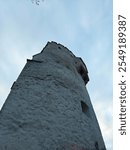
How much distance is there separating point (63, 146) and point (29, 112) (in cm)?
107

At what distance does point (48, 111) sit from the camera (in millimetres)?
6727

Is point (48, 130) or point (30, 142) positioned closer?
point (30, 142)

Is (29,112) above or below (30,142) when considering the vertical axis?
above

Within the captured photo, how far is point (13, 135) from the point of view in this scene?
571 cm

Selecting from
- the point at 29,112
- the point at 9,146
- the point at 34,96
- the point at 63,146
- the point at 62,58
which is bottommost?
the point at 9,146

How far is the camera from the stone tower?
19.3 ft

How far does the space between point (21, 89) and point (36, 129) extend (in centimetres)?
149

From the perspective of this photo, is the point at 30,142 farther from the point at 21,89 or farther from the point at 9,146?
the point at 21,89

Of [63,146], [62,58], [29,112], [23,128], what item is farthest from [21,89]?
[62,58]

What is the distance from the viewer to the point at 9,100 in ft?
22.3

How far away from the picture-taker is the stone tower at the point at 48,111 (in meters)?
5.87

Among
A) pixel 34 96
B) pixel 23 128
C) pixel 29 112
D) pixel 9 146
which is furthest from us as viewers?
pixel 34 96

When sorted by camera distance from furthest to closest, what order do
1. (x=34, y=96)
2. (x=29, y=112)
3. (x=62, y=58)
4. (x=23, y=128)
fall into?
(x=62, y=58)
(x=34, y=96)
(x=29, y=112)
(x=23, y=128)

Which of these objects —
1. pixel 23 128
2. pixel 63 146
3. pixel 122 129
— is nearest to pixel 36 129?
pixel 23 128
